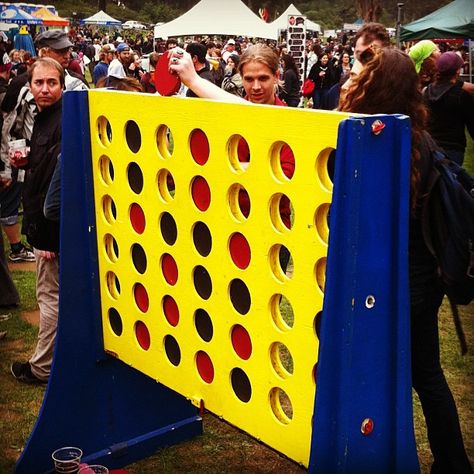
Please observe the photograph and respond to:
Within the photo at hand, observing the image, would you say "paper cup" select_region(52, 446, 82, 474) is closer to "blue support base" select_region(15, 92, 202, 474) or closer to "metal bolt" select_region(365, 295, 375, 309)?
"blue support base" select_region(15, 92, 202, 474)

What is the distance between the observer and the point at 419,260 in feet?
9.18

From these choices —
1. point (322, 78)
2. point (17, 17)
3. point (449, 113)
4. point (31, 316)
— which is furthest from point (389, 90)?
point (17, 17)

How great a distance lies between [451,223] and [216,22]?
26236mm

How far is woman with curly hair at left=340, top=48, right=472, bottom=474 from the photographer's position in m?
2.60

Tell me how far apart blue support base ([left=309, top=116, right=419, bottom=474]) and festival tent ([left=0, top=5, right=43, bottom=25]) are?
37515mm

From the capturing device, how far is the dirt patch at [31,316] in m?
5.72

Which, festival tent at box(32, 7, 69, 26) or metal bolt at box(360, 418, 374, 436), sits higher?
festival tent at box(32, 7, 69, 26)

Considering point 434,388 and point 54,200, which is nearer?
point 434,388

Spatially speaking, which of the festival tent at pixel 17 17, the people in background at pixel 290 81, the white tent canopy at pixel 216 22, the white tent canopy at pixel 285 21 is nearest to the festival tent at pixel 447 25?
→ the people in background at pixel 290 81

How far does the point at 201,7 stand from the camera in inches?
1106

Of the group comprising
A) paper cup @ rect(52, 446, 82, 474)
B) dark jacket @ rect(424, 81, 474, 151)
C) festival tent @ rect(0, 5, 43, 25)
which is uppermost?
festival tent @ rect(0, 5, 43, 25)

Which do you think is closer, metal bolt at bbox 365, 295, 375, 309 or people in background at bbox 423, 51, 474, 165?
metal bolt at bbox 365, 295, 375, 309

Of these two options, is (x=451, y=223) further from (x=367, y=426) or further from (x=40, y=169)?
(x=40, y=169)

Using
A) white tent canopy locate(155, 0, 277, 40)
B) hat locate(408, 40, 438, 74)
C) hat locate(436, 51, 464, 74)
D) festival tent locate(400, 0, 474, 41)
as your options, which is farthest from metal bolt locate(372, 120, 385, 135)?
white tent canopy locate(155, 0, 277, 40)
